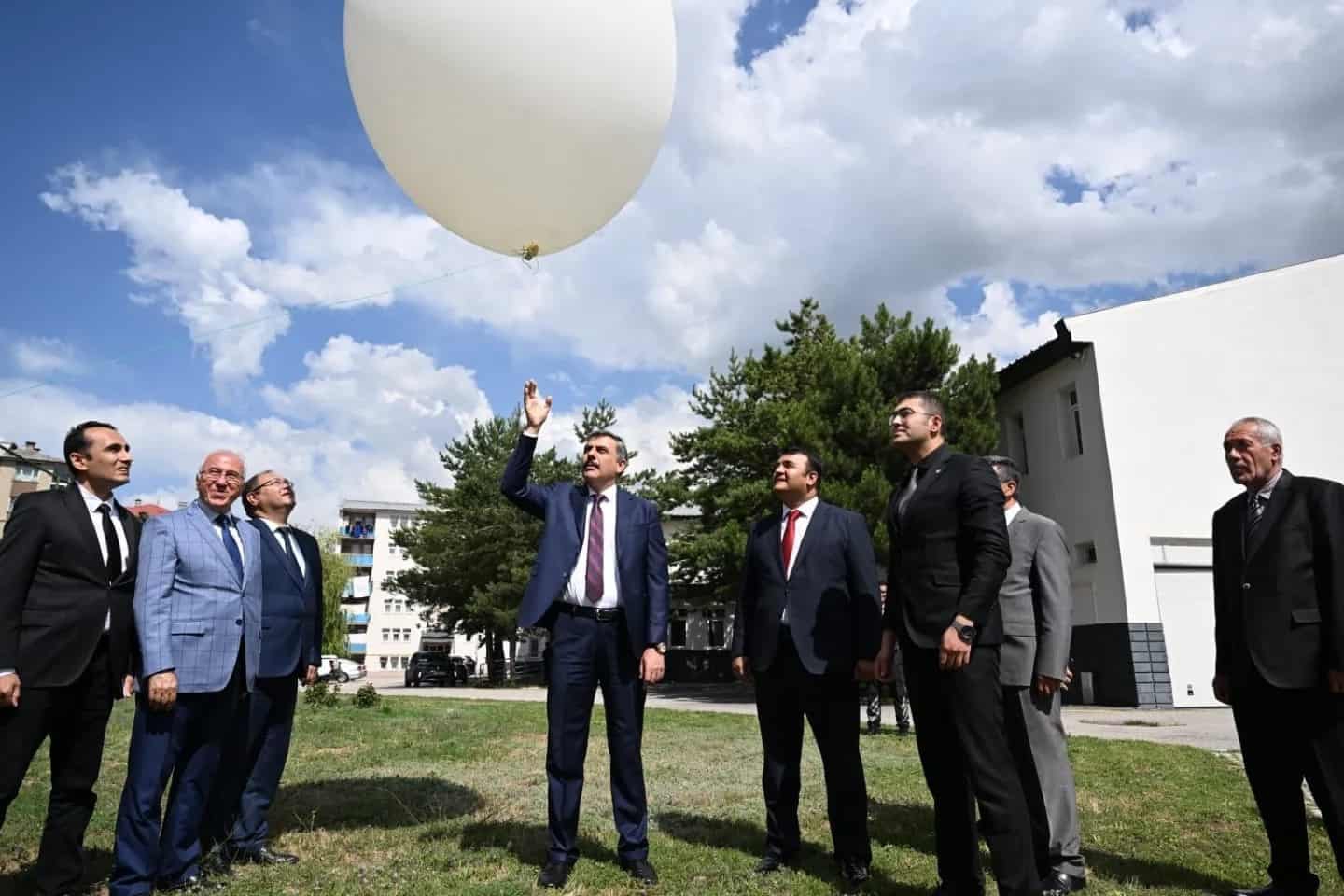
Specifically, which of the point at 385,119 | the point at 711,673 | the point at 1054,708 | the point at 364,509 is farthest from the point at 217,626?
the point at 364,509

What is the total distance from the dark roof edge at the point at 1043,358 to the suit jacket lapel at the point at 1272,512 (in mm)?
13114

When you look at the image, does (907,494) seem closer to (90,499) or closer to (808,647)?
(808,647)

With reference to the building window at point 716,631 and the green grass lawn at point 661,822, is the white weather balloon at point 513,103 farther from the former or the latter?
the building window at point 716,631

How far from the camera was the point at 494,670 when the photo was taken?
32.9 metres

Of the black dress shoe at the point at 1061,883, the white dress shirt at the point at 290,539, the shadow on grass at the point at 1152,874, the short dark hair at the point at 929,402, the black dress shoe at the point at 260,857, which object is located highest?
the short dark hair at the point at 929,402

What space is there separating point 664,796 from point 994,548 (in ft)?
11.4

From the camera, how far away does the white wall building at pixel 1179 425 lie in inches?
601

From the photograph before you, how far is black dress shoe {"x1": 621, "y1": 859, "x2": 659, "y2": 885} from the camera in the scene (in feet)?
12.7

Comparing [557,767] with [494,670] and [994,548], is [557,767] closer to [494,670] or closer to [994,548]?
[994,548]

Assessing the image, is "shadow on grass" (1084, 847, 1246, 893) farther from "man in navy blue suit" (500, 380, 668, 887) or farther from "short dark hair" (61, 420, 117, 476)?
"short dark hair" (61, 420, 117, 476)

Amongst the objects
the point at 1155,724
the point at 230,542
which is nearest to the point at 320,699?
the point at 230,542

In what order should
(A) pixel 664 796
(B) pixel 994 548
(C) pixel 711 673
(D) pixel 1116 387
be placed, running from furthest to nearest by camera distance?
(C) pixel 711 673 → (D) pixel 1116 387 → (A) pixel 664 796 → (B) pixel 994 548

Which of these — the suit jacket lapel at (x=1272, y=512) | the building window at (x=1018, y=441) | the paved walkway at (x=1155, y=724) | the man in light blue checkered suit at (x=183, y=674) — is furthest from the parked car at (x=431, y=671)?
the suit jacket lapel at (x=1272, y=512)

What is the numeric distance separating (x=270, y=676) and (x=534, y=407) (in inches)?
75.8
